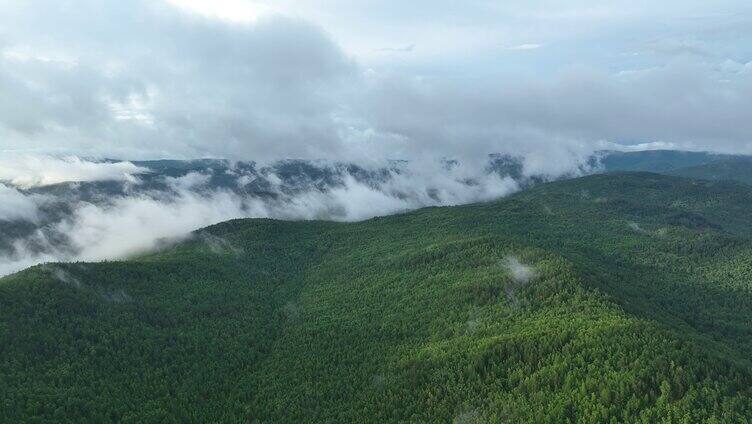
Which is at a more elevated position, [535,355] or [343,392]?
[535,355]

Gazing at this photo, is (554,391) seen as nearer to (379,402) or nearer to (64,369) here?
(379,402)

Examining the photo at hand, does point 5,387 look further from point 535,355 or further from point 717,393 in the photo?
point 717,393

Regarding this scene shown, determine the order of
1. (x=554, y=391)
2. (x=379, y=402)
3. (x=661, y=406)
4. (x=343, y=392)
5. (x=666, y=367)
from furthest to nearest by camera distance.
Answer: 1. (x=343, y=392)
2. (x=379, y=402)
3. (x=554, y=391)
4. (x=666, y=367)
5. (x=661, y=406)

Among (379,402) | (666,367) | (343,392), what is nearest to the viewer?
(666,367)

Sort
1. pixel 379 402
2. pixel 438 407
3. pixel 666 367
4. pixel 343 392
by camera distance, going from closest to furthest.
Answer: pixel 666 367 → pixel 438 407 → pixel 379 402 → pixel 343 392

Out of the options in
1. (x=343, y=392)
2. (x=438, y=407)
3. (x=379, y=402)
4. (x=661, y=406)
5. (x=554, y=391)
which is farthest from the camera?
(x=343, y=392)

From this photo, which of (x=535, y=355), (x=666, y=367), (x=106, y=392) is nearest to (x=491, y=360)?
(x=535, y=355)

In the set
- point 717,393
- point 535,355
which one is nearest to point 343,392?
point 535,355

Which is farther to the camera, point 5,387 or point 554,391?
point 5,387

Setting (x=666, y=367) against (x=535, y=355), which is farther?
(x=535, y=355)
